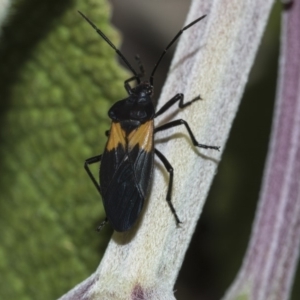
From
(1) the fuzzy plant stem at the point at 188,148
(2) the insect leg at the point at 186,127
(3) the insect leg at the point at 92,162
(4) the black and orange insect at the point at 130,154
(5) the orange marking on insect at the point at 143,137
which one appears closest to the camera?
(1) the fuzzy plant stem at the point at 188,148

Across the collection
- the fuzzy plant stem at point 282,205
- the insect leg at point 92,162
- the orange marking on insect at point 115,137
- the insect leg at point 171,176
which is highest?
the insect leg at point 171,176

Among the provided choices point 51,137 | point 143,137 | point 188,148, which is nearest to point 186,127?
point 188,148

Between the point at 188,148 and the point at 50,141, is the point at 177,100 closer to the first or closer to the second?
the point at 188,148

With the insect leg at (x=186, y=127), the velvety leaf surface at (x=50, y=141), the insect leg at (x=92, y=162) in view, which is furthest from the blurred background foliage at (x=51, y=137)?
the insect leg at (x=186, y=127)

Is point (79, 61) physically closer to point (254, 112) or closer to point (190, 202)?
point (190, 202)

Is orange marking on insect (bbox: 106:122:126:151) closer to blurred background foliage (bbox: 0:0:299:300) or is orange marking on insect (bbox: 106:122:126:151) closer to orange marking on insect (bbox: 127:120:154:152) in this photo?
orange marking on insect (bbox: 127:120:154:152)

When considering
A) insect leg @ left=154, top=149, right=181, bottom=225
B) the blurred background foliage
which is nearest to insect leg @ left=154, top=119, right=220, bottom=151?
insect leg @ left=154, top=149, right=181, bottom=225

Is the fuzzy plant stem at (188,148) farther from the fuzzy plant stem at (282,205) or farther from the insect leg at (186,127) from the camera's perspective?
the fuzzy plant stem at (282,205)

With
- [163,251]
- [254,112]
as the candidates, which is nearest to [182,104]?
[163,251]
